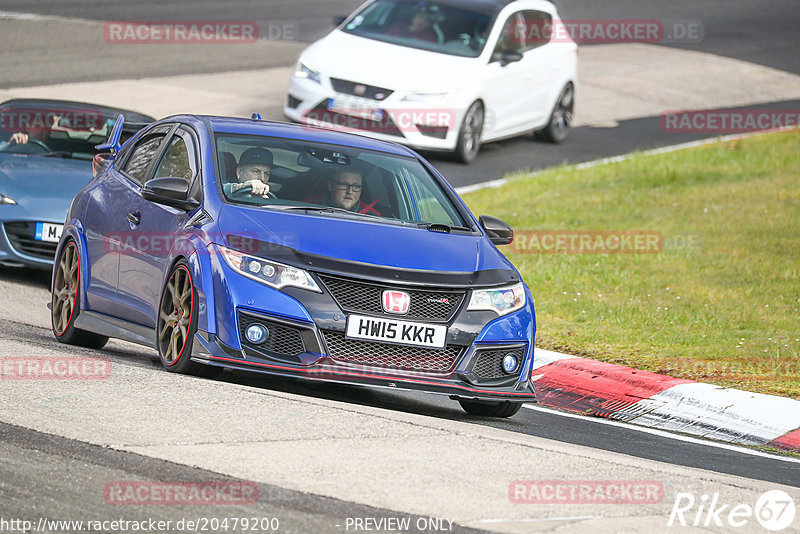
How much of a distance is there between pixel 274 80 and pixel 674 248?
32.2 ft

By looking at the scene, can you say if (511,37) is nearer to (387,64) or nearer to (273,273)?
(387,64)

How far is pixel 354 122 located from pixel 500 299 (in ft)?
31.8

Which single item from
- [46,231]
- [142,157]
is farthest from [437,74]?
[142,157]

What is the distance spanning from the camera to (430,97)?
17578 mm

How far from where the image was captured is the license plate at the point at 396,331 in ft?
24.4

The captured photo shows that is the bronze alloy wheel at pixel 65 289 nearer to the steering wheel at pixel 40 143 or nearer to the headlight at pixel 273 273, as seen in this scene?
the headlight at pixel 273 273

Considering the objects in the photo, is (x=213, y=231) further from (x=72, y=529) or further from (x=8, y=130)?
(x=8, y=130)

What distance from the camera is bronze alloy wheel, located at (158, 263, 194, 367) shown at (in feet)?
25.3

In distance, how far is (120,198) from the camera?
904cm

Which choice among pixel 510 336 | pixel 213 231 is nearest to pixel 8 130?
pixel 213 231

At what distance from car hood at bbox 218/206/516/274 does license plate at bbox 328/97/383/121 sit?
30.0ft
